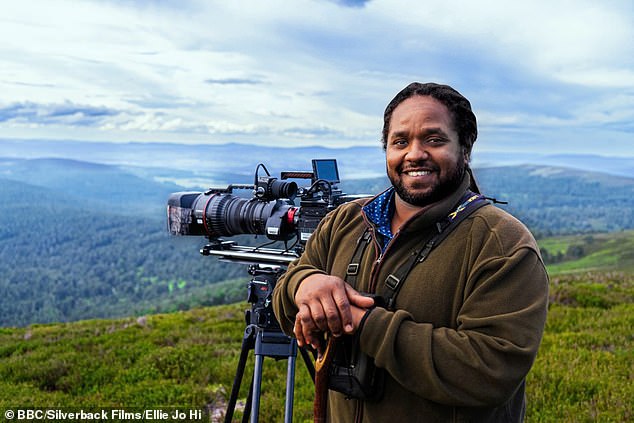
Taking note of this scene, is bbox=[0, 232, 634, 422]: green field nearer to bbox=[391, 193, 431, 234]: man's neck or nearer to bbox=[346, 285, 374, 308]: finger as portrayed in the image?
bbox=[391, 193, 431, 234]: man's neck

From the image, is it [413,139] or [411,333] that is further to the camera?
[413,139]

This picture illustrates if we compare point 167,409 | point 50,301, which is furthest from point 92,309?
point 167,409

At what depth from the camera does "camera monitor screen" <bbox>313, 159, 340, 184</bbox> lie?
167 inches

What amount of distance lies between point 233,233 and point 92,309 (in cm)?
14216

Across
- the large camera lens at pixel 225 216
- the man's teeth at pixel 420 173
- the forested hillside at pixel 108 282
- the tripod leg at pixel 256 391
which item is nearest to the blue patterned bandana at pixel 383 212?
the man's teeth at pixel 420 173

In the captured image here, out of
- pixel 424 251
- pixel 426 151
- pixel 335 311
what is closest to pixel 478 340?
pixel 424 251

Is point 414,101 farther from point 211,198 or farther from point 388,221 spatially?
point 211,198

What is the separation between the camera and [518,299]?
6.63 feet

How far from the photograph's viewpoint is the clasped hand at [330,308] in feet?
6.98

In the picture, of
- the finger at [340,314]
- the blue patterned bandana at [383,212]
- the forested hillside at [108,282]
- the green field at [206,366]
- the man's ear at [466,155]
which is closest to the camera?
the finger at [340,314]

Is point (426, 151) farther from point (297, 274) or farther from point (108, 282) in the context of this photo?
point (108, 282)

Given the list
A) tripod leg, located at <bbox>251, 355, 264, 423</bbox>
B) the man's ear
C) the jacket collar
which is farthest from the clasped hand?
tripod leg, located at <bbox>251, 355, 264, 423</bbox>

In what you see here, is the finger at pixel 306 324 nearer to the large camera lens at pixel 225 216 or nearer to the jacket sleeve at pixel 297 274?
the jacket sleeve at pixel 297 274

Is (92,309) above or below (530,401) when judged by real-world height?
below
